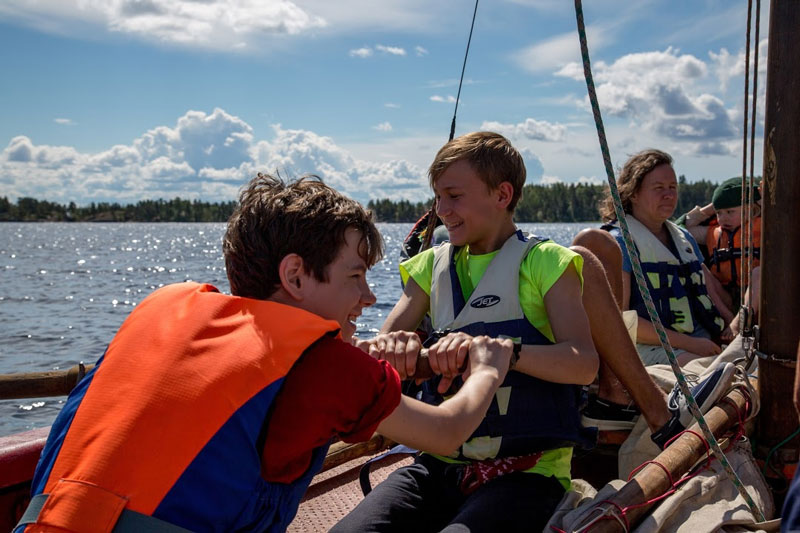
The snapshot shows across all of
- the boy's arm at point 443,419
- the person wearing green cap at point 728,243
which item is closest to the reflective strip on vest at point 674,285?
the person wearing green cap at point 728,243

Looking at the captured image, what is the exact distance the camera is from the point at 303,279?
189cm

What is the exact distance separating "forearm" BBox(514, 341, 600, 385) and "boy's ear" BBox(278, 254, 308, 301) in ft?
2.89

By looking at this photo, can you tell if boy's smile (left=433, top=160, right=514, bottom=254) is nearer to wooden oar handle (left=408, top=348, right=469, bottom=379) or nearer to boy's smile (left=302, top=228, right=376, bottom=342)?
wooden oar handle (left=408, top=348, right=469, bottom=379)

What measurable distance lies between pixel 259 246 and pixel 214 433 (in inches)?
20.8

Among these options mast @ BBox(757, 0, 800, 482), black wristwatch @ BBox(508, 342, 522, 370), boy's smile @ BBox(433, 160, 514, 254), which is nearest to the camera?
black wristwatch @ BBox(508, 342, 522, 370)

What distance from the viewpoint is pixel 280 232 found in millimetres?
1867

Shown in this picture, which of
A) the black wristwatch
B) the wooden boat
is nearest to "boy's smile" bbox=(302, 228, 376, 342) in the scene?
the black wristwatch

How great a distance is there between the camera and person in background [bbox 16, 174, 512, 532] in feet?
4.85

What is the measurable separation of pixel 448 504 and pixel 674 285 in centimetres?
275

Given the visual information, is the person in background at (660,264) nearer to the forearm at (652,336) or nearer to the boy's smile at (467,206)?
the forearm at (652,336)

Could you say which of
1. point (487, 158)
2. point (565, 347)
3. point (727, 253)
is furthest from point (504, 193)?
point (727, 253)

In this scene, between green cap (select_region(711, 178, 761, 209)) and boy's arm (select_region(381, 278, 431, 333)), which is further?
green cap (select_region(711, 178, 761, 209))

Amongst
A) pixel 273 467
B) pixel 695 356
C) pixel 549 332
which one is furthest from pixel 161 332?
pixel 695 356

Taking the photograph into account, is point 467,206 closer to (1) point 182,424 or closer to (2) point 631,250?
(2) point 631,250
